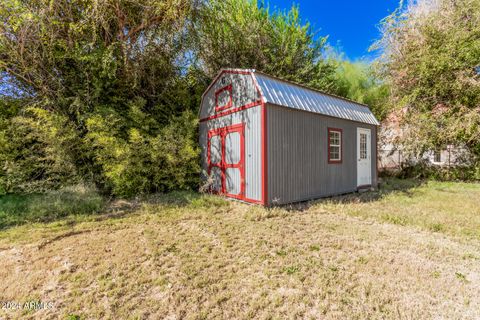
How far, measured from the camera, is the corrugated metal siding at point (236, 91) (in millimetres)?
5355

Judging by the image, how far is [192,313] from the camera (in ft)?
6.27

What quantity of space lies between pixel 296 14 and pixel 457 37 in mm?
6721

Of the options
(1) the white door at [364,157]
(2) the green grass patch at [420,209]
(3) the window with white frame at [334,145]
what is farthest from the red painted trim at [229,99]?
(1) the white door at [364,157]

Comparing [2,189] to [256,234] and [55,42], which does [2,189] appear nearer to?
[55,42]

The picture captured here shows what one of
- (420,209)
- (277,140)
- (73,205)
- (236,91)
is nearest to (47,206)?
(73,205)

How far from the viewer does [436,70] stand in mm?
9141

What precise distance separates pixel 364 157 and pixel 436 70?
18.1 ft

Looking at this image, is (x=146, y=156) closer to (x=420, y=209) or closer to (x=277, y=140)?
(x=277, y=140)

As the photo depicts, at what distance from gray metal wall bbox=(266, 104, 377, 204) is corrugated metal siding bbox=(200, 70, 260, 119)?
67 centimetres

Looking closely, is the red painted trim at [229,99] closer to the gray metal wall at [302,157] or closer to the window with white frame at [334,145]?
the gray metal wall at [302,157]

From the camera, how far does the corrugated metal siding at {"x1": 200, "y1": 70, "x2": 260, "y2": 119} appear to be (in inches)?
211

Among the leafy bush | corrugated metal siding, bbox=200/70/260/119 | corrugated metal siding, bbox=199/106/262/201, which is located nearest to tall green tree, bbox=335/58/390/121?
corrugated metal siding, bbox=200/70/260/119

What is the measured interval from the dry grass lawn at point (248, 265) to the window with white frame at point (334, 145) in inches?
85.1

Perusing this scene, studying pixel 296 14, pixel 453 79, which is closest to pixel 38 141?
pixel 296 14
